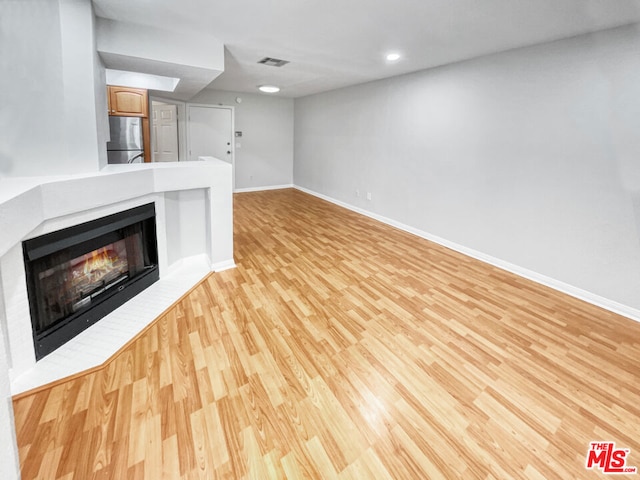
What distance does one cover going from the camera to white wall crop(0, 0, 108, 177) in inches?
79.8

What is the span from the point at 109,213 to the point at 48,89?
3.04 feet

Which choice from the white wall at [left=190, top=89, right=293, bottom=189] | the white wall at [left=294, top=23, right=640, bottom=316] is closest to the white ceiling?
the white wall at [left=294, top=23, right=640, bottom=316]

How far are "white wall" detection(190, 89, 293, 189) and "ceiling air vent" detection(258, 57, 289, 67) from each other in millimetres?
3100

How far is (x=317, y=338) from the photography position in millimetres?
2391

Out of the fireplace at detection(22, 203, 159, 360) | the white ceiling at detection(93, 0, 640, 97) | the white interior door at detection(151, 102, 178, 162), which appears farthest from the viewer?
the white interior door at detection(151, 102, 178, 162)

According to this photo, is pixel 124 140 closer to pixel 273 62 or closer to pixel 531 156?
pixel 273 62

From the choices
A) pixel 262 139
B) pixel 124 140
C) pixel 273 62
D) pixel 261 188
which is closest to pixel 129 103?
pixel 124 140

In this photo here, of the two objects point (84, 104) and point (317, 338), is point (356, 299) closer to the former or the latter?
point (317, 338)

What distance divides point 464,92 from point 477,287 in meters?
2.52

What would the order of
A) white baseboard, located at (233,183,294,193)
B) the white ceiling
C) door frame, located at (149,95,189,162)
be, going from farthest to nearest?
white baseboard, located at (233,183,294,193) < door frame, located at (149,95,189,162) < the white ceiling

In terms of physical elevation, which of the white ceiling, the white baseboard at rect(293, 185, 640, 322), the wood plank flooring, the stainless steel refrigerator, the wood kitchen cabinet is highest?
the white ceiling

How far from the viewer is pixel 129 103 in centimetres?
491

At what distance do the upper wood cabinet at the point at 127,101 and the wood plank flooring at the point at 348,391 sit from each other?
3.46m

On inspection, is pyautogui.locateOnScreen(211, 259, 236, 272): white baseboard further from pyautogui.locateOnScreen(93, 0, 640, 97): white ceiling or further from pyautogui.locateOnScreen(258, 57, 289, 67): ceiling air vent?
pyautogui.locateOnScreen(258, 57, 289, 67): ceiling air vent
